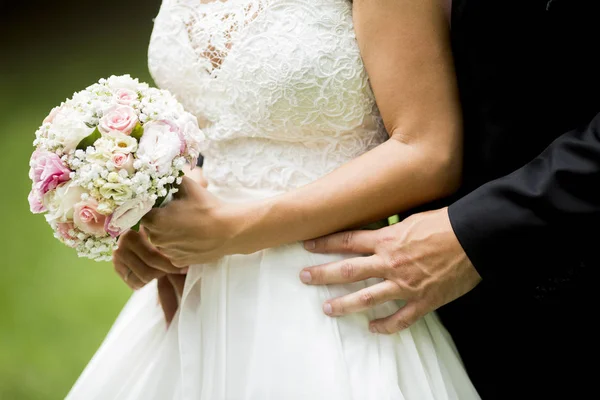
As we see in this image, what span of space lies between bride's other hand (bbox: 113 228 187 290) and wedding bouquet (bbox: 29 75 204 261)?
25 centimetres

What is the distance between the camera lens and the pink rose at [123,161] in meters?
1.03

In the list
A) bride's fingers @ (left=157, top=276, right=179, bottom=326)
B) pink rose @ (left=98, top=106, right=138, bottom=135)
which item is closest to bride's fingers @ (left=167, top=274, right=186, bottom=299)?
bride's fingers @ (left=157, top=276, right=179, bottom=326)

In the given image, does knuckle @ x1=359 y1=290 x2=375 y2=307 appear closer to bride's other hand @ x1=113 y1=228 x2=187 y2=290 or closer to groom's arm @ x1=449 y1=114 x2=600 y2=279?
groom's arm @ x1=449 y1=114 x2=600 y2=279

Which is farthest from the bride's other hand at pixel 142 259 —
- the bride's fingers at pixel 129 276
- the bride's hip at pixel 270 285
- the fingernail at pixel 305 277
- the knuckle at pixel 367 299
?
the knuckle at pixel 367 299

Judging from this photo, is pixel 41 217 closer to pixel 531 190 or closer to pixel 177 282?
pixel 177 282

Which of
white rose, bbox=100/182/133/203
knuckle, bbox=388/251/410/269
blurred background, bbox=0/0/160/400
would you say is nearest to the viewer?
white rose, bbox=100/182/133/203

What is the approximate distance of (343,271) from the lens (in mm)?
1176

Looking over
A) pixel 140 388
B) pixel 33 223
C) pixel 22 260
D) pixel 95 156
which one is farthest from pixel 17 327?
pixel 95 156

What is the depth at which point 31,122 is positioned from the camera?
16.2 feet

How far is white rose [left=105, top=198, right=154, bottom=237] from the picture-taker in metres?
1.06

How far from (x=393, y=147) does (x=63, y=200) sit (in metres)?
0.61

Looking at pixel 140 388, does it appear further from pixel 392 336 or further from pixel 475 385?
pixel 475 385

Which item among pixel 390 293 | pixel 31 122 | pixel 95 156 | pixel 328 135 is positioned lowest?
pixel 31 122

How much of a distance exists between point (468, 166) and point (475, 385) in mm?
465
